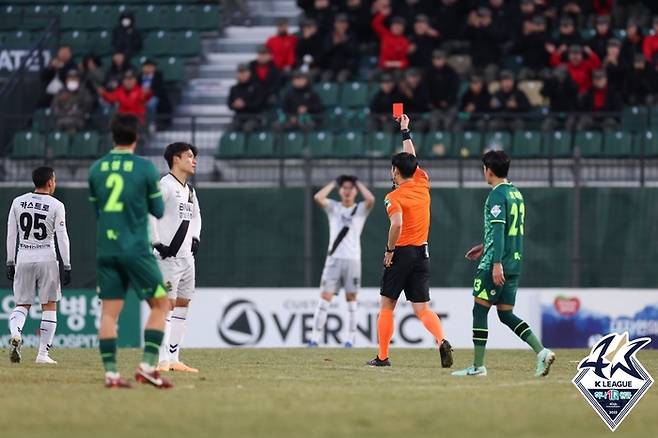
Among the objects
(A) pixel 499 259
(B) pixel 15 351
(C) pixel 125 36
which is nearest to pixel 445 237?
(C) pixel 125 36

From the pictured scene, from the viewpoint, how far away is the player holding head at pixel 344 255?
71.6ft

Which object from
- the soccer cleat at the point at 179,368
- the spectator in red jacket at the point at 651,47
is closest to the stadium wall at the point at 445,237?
the spectator in red jacket at the point at 651,47

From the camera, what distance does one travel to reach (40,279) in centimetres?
1680

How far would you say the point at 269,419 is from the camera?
34.7 feet

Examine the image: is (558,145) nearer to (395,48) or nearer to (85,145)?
(395,48)

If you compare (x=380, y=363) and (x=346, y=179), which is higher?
(x=346, y=179)

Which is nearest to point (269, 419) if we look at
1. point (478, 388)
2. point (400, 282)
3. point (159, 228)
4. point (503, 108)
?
point (478, 388)

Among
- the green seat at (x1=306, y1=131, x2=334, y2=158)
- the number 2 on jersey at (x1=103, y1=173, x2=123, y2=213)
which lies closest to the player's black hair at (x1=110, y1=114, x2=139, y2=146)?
the number 2 on jersey at (x1=103, y1=173, x2=123, y2=213)

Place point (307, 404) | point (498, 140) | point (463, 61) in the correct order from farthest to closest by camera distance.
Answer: point (463, 61)
point (498, 140)
point (307, 404)

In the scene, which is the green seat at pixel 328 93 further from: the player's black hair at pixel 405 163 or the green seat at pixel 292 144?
the player's black hair at pixel 405 163

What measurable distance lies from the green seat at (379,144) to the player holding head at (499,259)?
33.7 ft

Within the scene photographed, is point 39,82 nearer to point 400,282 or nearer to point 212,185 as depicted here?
point 212,185

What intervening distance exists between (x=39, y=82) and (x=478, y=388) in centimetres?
1787

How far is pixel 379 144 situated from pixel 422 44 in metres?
3.59
